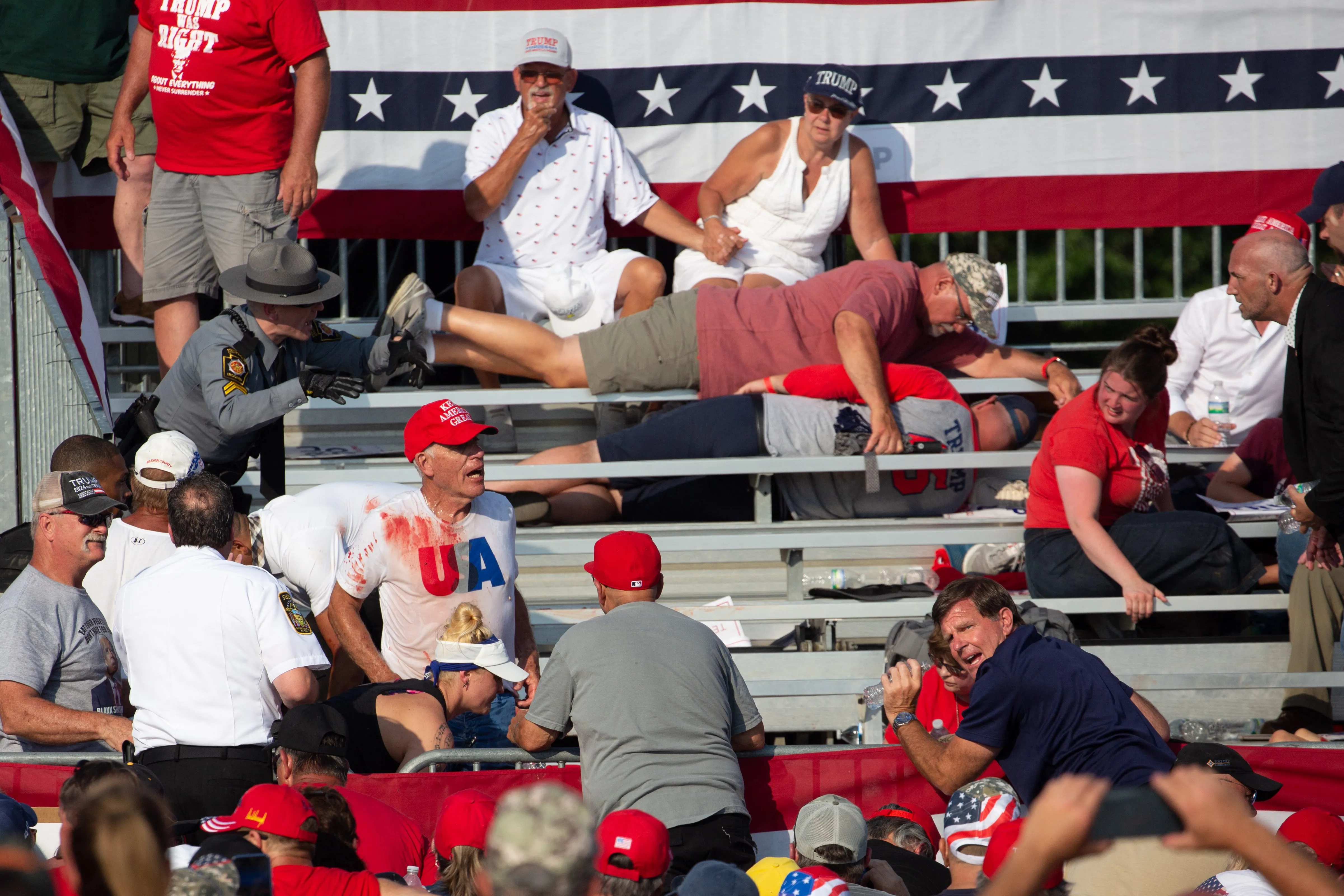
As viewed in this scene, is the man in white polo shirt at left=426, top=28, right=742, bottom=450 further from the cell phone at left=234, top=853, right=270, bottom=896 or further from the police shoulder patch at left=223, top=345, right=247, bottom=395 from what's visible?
the cell phone at left=234, top=853, right=270, bottom=896

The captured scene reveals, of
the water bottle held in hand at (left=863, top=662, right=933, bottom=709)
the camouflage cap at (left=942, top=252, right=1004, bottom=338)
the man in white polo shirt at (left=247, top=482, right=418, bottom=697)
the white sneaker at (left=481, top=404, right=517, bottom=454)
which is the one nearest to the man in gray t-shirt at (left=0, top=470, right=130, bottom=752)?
the man in white polo shirt at (left=247, top=482, right=418, bottom=697)

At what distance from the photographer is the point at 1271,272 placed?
15.9 feet

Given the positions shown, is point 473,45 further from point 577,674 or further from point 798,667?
point 577,674

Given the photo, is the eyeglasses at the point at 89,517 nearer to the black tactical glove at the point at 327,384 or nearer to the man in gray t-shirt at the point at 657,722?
the black tactical glove at the point at 327,384

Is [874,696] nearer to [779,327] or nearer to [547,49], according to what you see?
[779,327]

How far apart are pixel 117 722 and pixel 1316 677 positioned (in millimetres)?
3782

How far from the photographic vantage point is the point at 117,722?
4035mm

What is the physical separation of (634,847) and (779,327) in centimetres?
353

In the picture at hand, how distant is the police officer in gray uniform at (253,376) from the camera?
16.9 ft

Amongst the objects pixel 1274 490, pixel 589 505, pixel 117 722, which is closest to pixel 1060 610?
pixel 1274 490

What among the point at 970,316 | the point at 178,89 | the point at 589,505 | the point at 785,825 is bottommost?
the point at 785,825

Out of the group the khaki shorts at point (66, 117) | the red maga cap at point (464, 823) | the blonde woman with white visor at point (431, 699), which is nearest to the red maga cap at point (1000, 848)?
the red maga cap at point (464, 823)

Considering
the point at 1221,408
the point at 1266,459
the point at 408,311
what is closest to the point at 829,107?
the point at 408,311

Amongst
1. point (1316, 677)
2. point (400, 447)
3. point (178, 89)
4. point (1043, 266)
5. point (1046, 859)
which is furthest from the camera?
point (1043, 266)
